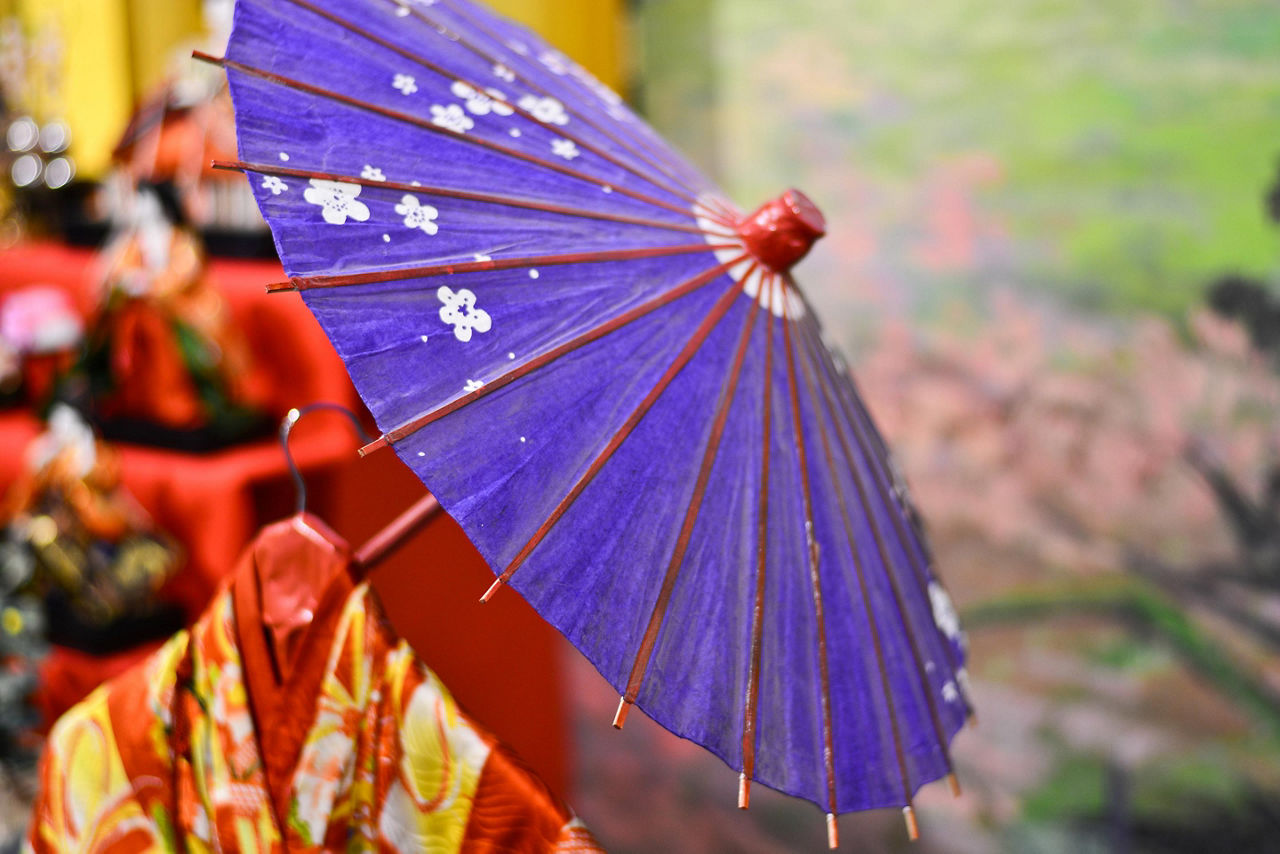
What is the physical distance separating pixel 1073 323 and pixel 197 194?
136 cm

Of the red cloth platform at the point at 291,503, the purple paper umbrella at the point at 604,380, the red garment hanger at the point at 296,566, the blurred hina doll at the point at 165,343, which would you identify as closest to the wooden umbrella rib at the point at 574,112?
the purple paper umbrella at the point at 604,380

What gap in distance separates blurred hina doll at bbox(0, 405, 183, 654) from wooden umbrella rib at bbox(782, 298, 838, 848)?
1.08 m

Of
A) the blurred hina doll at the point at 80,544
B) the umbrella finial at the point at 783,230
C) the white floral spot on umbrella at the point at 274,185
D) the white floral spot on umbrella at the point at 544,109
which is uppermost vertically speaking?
the white floral spot on umbrella at the point at 544,109

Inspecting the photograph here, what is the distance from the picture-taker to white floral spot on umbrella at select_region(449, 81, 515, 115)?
0.60 m

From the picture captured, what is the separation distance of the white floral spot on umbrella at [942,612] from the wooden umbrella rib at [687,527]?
0.22m

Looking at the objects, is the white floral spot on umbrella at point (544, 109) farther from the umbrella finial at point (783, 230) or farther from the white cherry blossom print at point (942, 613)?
the white cherry blossom print at point (942, 613)

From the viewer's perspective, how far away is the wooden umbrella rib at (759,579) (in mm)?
535

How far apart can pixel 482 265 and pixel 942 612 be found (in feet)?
1.29

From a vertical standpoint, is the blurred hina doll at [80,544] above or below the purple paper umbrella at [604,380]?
below

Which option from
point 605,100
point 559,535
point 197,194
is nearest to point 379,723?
point 559,535

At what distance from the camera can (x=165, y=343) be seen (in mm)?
1440

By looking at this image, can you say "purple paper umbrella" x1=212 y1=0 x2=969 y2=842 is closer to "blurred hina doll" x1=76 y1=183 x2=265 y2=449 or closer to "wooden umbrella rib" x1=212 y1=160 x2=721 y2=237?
"wooden umbrella rib" x1=212 y1=160 x2=721 y2=237

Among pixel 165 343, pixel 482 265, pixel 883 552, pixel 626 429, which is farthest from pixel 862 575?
pixel 165 343

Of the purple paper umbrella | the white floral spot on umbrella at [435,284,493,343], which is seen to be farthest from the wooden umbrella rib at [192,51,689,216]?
the white floral spot on umbrella at [435,284,493,343]
